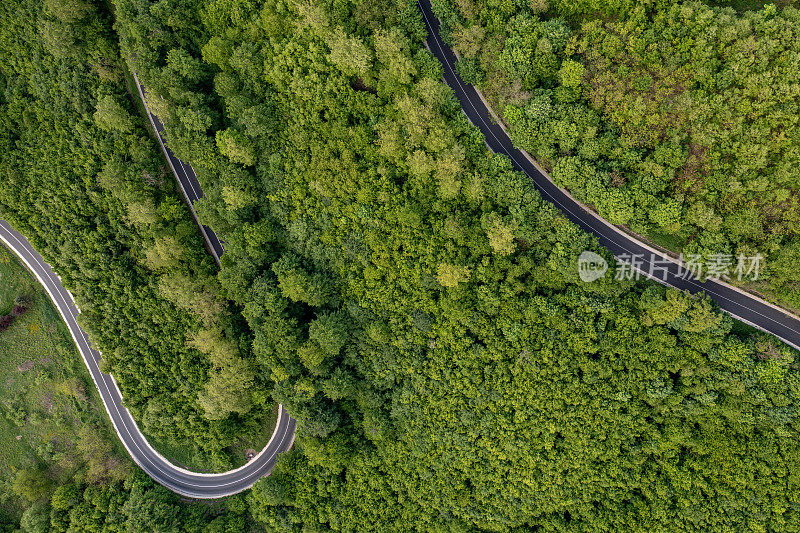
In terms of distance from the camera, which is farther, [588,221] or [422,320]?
[422,320]

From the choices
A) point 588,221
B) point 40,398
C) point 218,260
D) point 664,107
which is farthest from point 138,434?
point 664,107

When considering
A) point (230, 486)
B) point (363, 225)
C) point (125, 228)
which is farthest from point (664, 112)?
point (230, 486)

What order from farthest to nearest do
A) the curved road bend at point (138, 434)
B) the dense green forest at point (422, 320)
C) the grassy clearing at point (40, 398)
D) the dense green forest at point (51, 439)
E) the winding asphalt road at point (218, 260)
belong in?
the grassy clearing at point (40, 398) < the curved road bend at point (138, 434) < the dense green forest at point (51, 439) < the winding asphalt road at point (218, 260) < the dense green forest at point (422, 320)

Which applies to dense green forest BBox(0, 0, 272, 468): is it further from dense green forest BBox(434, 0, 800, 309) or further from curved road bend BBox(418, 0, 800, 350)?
dense green forest BBox(434, 0, 800, 309)

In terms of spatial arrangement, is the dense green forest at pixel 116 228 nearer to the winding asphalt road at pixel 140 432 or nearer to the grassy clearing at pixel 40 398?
the winding asphalt road at pixel 140 432

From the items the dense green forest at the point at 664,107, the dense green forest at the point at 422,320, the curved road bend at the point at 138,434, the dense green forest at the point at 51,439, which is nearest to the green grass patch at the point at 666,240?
the dense green forest at the point at 664,107

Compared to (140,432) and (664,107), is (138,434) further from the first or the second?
(664,107)

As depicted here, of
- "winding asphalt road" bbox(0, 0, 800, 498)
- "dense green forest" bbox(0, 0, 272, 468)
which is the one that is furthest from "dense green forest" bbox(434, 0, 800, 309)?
"dense green forest" bbox(0, 0, 272, 468)
